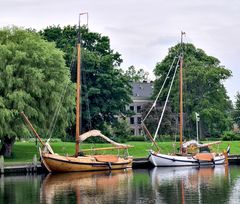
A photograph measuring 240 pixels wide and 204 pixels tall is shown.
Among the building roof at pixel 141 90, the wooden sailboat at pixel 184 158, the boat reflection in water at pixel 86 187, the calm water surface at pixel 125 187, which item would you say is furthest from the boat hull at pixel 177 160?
the building roof at pixel 141 90

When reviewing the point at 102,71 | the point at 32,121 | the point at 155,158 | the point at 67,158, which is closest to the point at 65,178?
the point at 67,158

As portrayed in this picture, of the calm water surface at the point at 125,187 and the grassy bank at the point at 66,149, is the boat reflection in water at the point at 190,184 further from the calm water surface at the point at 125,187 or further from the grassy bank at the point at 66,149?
the grassy bank at the point at 66,149

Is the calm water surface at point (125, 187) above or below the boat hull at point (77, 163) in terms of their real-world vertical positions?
below

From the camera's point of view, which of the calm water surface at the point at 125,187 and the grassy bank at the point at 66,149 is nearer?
the calm water surface at the point at 125,187

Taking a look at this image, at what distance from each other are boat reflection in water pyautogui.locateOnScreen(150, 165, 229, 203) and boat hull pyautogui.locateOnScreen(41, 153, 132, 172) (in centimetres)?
372

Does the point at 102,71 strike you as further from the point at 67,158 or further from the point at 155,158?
the point at 67,158

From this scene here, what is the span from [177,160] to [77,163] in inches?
534

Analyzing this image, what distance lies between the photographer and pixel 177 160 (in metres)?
67.1

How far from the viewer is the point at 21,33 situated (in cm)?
6450

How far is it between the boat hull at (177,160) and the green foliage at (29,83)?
1054 centimetres

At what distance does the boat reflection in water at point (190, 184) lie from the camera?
38.5m

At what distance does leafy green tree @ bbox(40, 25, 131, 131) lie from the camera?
8562cm

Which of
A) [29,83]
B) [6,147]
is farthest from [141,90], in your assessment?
[29,83]

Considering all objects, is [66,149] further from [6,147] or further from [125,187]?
A: [125,187]
